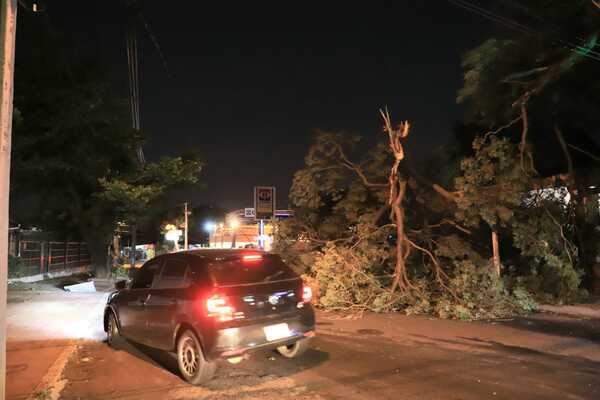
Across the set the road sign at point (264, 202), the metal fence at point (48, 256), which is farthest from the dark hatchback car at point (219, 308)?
the metal fence at point (48, 256)

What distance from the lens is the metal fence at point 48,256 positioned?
77.4 feet

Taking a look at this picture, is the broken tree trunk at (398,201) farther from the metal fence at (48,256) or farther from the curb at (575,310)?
the metal fence at (48,256)

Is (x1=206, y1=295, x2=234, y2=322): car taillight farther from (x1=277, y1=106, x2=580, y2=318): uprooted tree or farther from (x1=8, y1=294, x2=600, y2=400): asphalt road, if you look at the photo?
(x1=277, y1=106, x2=580, y2=318): uprooted tree

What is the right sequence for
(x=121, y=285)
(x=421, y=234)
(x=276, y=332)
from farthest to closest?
(x=421, y=234) < (x=121, y=285) < (x=276, y=332)

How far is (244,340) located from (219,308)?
52 centimetres

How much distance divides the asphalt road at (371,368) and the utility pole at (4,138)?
6.25 feet

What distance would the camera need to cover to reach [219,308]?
→ 6.39 metres

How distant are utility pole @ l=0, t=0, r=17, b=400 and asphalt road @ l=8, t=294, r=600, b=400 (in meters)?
1.90

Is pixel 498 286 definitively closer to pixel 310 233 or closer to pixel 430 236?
pixel 430 236

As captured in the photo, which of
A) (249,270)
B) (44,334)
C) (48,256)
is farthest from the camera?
(48,256)

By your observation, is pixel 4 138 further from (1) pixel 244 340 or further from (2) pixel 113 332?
(2) pixel 113 332

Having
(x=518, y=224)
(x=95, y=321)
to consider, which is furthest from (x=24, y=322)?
(x=518, y=224)

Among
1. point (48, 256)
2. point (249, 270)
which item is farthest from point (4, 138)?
point (48, 256)

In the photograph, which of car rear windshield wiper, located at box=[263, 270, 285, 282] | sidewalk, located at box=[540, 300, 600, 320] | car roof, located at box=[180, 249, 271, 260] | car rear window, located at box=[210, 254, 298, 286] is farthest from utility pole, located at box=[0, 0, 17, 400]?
sidewalk, located at box=[540, 300, 600, 320]
